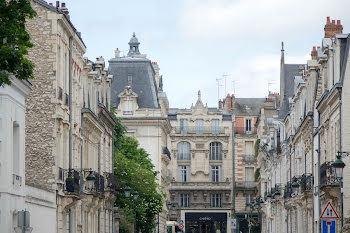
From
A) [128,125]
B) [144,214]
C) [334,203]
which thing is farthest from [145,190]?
[334,203]

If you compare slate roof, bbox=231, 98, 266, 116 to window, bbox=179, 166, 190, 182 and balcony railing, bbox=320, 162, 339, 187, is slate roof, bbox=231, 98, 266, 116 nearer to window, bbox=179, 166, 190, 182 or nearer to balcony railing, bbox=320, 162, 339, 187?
window, bbox=179, 166, 190, 182

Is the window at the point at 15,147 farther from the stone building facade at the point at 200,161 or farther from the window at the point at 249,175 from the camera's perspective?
the window at the point at 249,175

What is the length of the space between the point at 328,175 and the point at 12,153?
55.1 feet

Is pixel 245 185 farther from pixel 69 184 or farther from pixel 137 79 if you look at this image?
pixel 69 184

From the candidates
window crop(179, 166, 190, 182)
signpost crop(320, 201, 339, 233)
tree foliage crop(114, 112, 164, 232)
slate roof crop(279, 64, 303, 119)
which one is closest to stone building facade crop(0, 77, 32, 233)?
signpost crop(320, 201, 339, 233)

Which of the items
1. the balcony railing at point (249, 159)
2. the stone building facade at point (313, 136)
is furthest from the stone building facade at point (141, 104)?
the balcony railing at point (249, 159)

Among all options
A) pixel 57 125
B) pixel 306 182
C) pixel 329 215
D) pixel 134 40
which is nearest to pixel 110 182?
pixel 306 182

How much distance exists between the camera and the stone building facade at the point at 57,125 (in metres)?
40.9

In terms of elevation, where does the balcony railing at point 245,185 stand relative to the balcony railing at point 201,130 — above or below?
below

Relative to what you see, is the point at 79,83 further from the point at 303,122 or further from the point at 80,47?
the point at 303,122

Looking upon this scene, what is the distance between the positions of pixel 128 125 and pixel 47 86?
2167 inches

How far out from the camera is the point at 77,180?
44.4 m

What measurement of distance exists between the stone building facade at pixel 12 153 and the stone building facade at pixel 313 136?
12.1m

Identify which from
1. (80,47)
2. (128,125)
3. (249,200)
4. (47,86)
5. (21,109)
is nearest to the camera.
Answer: (21,109)
